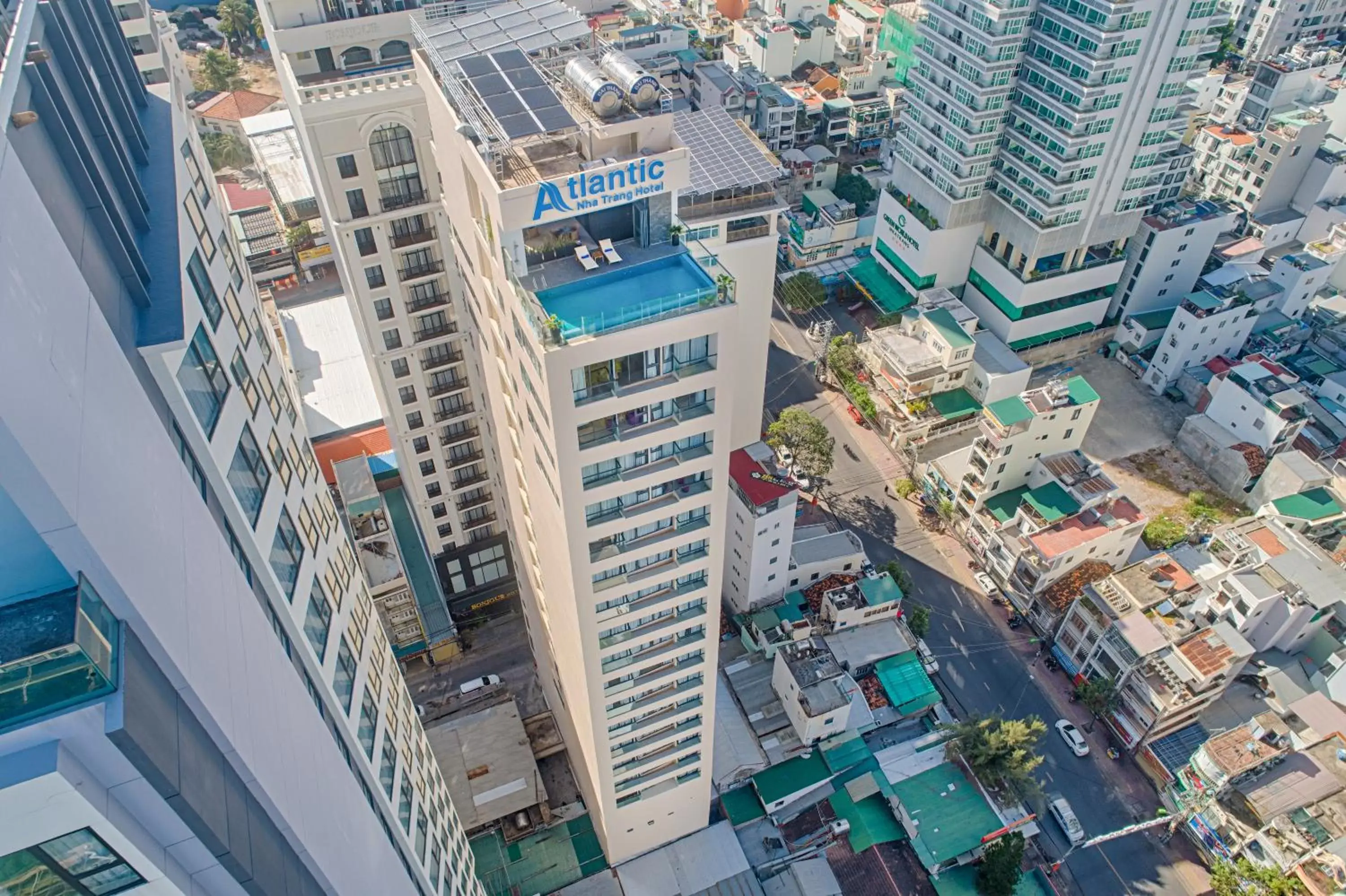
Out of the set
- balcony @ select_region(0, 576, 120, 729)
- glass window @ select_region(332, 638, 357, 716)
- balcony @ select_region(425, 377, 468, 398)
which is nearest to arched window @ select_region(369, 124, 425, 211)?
balcony @ select_region(425, 377, 468, 398)

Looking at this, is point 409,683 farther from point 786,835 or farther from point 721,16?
point 721,16

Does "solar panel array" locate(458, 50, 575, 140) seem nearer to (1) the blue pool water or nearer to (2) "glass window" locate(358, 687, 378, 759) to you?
(1) the blue pool water

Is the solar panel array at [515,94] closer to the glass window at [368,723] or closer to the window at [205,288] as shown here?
the window at [205,288]

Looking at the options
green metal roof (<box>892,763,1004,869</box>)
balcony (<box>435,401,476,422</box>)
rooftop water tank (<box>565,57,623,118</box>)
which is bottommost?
green metal roof (<box>892,763,1004,869</box>)

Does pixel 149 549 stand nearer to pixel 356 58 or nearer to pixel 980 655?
pixel 356 58

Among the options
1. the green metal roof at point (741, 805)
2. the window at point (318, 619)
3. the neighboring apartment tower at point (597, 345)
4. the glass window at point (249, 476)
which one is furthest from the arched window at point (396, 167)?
the green metal roof at point (741, 805)
